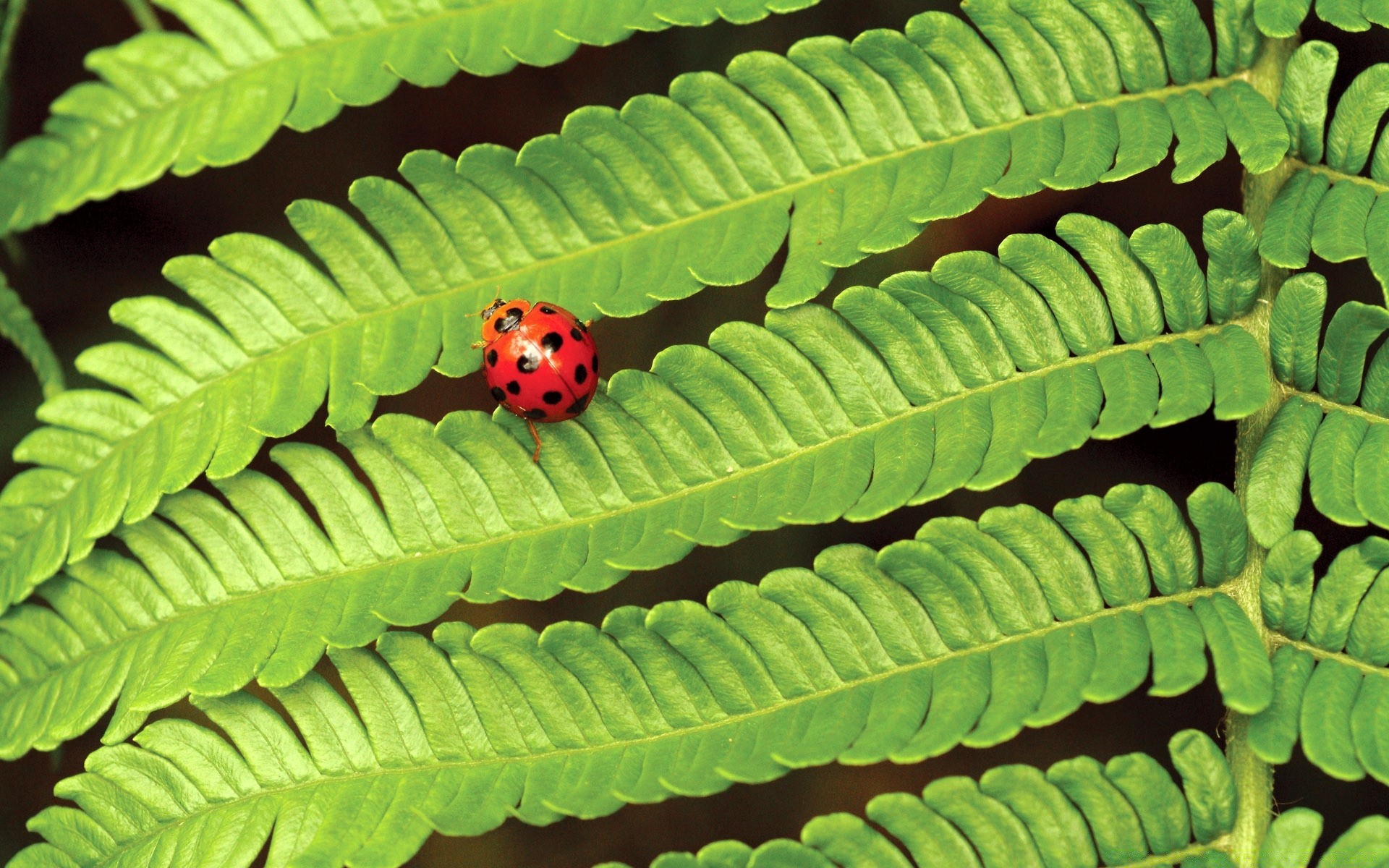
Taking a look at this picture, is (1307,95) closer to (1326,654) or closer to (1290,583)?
(1290,583)

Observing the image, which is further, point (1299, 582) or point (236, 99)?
point (236, 99)

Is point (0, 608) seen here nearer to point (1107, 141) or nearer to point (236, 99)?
point (236, 99)

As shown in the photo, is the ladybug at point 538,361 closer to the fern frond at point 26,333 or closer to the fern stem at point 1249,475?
the fern frond at point 26,333

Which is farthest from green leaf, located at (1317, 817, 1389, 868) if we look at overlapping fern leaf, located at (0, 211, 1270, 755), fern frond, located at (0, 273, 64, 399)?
fern frond, located at (0, 273, 64, 399)

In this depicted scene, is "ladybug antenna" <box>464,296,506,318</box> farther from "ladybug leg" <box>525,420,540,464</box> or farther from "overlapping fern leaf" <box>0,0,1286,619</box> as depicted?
"ladybug leg" <box>525,420,540,464</box>

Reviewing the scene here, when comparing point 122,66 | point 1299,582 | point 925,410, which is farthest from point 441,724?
point 1299,582

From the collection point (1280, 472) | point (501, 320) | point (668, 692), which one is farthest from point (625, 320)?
point (1280, 472)
